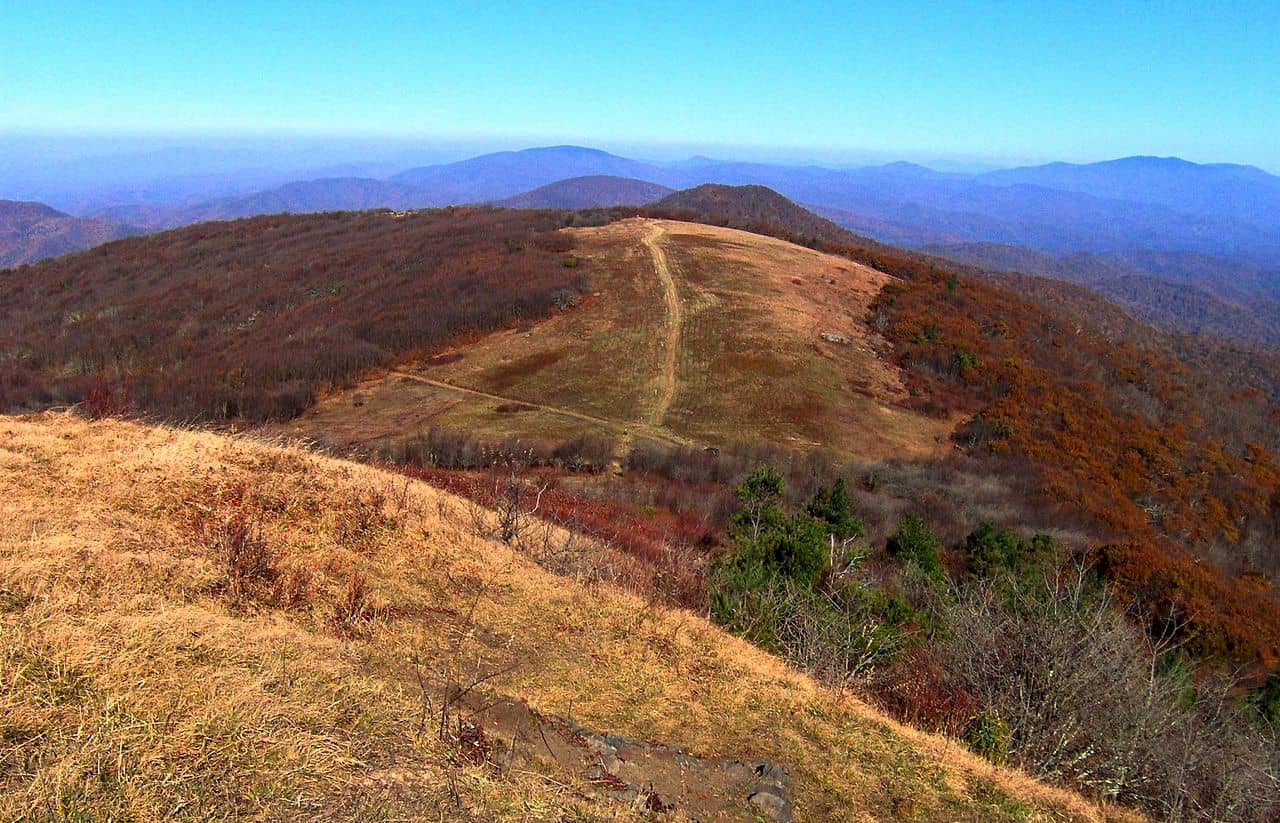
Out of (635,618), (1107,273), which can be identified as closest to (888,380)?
(635,618)

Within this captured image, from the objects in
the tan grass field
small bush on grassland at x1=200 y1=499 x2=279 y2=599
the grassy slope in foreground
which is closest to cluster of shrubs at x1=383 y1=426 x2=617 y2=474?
the tan grass field

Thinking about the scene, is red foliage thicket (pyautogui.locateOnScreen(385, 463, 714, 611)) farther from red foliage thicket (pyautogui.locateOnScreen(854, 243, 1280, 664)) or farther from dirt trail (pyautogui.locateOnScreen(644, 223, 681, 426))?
red foliage thicket (pyautogui.locateOnScreen(854, 243, 1280, 664))

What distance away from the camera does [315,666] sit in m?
4.17

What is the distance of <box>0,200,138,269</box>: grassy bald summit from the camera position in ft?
397

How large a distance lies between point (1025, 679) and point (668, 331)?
2200 centimetres

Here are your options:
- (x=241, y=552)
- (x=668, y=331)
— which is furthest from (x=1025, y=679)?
(x=668, y=331)

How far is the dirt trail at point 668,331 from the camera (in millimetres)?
22141

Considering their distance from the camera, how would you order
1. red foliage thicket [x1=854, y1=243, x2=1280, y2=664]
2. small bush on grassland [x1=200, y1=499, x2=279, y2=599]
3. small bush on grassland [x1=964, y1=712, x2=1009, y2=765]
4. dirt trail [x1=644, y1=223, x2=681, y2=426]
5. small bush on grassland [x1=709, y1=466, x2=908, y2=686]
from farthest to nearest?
dirt trail [x1=644, y1=223, x2=681, y2=426] < red foliage thicket [x1=854, y1=243, x2=1280, y2=664] < small bush on grassland [x1=709, y1=466, x2=908, y2=686] < small bush on grassland [x1=964, y1=712, x2=1009, y2=765] < small bush on grassland [x1=200, y1=499, x2=279, y2=599]

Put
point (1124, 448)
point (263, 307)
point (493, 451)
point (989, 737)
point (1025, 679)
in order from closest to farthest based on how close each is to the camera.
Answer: point (989, 737) → point (1025, 679) → point (493, 451) → point (1124, 448) → point (263, 307)

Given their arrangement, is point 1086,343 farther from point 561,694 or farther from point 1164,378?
point 561,694

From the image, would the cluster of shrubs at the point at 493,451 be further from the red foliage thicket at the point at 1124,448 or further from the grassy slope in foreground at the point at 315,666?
the red foliage thicket at the point at 1124,448

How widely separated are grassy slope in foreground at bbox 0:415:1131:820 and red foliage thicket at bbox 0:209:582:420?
16758 mm

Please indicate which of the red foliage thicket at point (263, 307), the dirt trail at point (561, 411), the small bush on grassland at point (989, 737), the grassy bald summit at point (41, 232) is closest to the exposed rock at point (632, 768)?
the small bush on grassland at point (989, 737)

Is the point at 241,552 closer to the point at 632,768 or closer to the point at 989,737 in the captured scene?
the point at 632,768
